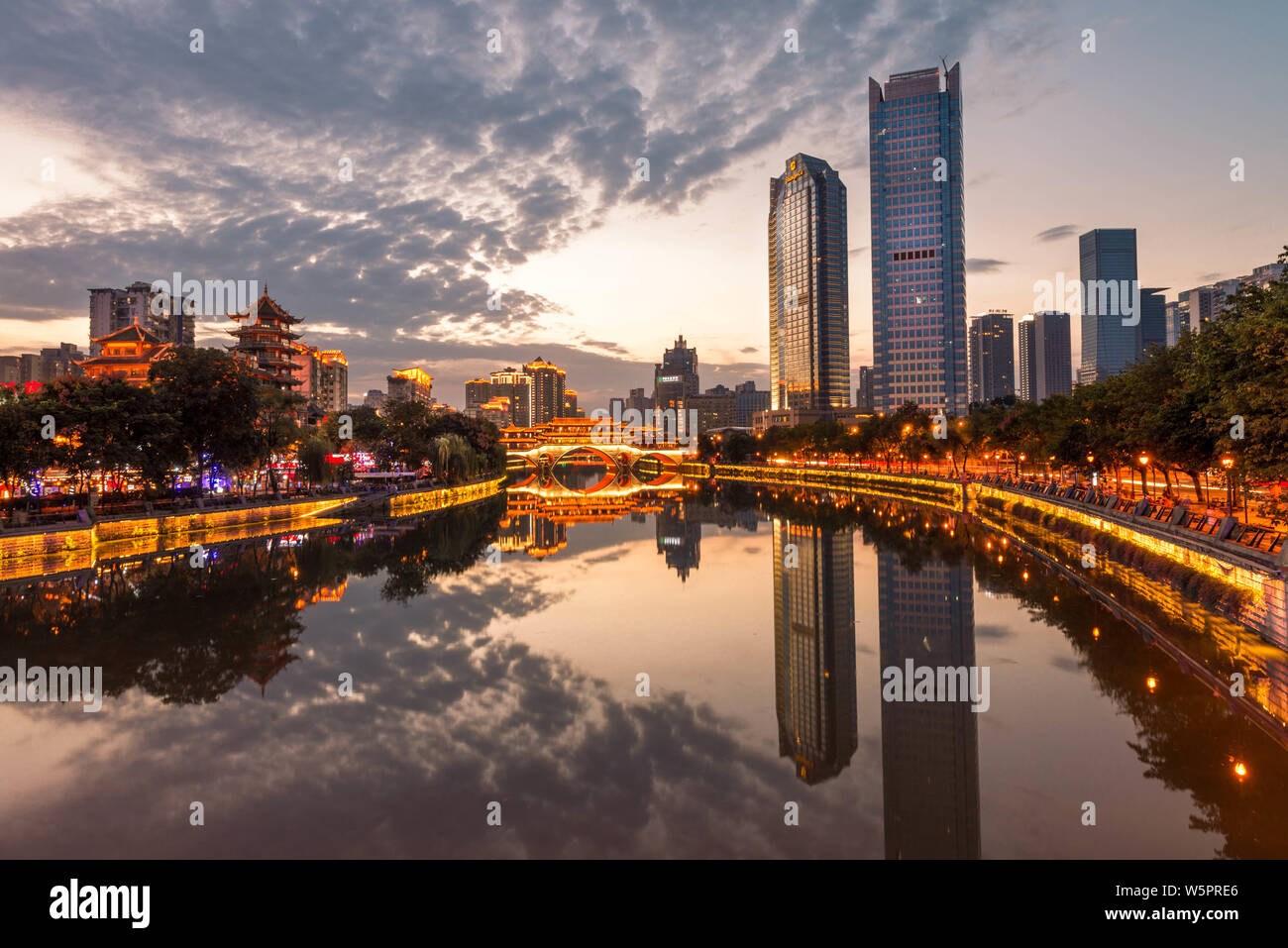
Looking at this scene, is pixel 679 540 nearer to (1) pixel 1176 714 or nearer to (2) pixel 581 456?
(1) pixel 1176 714

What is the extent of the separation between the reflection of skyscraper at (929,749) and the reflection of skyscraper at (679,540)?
9.62 m

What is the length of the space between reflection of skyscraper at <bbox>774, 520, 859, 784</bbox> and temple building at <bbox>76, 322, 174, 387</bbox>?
204 feet

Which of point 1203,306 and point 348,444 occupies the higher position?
point 1203,306

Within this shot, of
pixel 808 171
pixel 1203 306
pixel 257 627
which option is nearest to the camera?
pixel 257 627

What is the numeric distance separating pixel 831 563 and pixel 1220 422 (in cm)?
1269

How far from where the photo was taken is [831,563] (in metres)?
27.6

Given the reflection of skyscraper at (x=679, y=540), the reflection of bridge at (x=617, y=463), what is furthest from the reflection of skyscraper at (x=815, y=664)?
the reflection of bridge at (x=617, y=463)

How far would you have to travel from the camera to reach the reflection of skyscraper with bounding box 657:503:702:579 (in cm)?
2909

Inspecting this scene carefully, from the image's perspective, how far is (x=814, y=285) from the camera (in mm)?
165750

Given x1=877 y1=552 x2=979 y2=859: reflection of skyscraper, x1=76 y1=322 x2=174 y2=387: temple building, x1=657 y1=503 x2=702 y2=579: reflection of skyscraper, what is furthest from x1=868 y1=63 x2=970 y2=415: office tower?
x1=877 y1=552 x2=979 y2=859: reflection of skyscraper

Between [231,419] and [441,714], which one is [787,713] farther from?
[231,419]

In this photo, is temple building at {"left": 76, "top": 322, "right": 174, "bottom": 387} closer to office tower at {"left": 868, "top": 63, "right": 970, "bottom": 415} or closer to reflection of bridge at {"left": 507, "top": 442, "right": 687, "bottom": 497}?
reflection of bridge at {"left": 507, "top": 442, "right": 687, "bottom": 497}

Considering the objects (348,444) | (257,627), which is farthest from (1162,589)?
(348,444)
